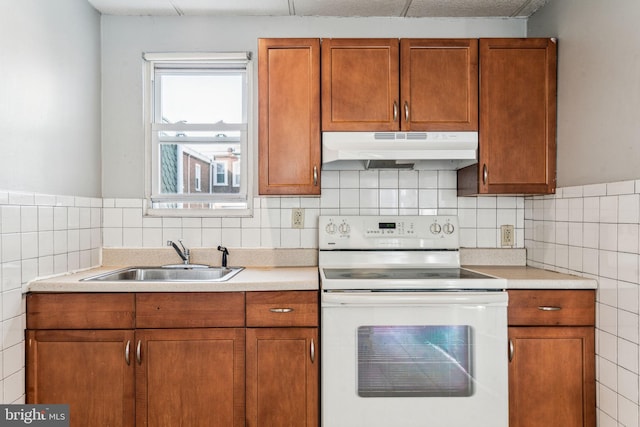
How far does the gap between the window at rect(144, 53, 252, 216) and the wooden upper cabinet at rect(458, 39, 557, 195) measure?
1.35m

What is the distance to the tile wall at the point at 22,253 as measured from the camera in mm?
1701

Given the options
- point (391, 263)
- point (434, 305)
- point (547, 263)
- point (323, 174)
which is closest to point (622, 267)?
point (547, 263)

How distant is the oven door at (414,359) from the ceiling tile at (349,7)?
1.60m

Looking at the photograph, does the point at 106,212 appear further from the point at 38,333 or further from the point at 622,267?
the point at 622,267

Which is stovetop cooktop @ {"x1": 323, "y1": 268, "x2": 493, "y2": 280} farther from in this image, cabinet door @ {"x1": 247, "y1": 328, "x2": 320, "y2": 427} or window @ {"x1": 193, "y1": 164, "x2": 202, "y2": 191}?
window @ {"x1": 193, "y1": 164, "x2": 202, "y2": 191}

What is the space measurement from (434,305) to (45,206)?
1.84 metres

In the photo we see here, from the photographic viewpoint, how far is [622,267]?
1723mm

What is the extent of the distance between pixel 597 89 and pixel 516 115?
37cm

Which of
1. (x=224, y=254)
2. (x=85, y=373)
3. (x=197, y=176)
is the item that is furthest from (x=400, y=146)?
(x=85, y=373)

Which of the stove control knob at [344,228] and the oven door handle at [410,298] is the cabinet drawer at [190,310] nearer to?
the oven door handle at [410,298]

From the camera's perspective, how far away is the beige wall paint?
1.69 metres

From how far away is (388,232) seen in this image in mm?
2393

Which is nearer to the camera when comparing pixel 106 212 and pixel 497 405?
pixel 497 405

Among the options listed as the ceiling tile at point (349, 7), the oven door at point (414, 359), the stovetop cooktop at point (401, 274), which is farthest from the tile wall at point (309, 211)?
the ceiling tile at point (349, 7)
